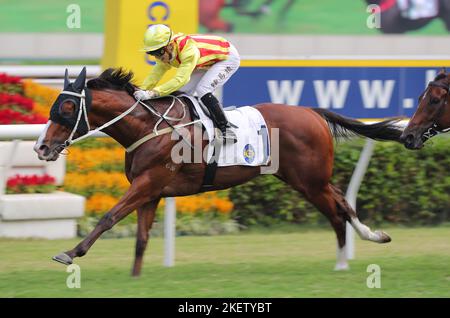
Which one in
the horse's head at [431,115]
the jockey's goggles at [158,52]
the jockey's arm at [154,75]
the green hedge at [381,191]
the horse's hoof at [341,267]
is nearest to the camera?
the jockey's goggles at [158,52]

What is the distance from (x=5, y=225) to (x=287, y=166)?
7.94ft

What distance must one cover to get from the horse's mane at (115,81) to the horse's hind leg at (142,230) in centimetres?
74

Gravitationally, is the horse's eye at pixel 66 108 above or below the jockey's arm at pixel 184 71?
below

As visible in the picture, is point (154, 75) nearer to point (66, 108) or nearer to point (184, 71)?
point (184, 71)

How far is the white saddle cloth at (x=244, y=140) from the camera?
21.9 ft

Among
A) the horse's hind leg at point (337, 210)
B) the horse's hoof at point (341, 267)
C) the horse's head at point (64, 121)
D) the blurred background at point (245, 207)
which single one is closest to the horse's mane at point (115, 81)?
the horse's head at point (64, 121)

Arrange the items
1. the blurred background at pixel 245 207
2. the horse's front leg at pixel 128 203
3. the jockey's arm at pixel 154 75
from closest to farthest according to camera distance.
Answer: the horse's front leg at pixel 128 203 → the blurred background at pixel 245 207 → the jockey's arm at pixel 154 75

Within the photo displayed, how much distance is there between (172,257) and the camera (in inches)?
275

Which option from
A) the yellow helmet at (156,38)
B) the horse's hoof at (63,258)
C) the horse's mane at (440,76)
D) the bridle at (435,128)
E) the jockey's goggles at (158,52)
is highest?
the yellow helmet at (156,38)

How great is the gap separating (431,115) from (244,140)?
3.96ft

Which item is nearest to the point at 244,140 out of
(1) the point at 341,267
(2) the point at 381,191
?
(1) the point at 341,267

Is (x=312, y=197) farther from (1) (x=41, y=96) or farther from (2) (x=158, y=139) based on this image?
(1) (x=41, y=96)

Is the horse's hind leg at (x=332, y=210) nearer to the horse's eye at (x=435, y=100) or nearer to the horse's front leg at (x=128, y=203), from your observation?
the horse's eye at (x=435, y=100)

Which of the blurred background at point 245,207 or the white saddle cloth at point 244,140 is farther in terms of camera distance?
the white saddle cloth at point 244,140
